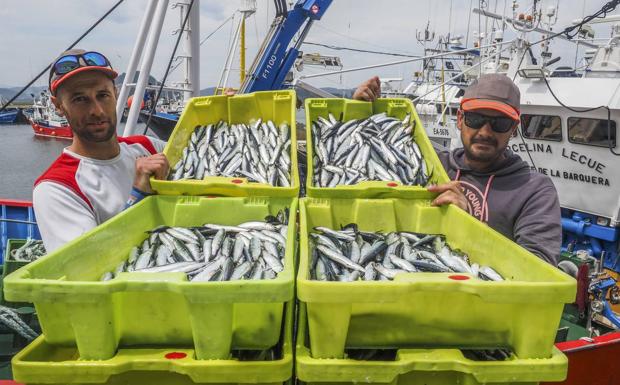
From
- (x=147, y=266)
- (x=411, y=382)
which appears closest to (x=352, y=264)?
(x=411, y=382)

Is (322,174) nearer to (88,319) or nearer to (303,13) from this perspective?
(88,319)

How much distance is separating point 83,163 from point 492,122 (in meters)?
2.81

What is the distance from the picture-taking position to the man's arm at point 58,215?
2.50 meters

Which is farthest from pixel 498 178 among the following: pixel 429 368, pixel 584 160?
pixel 584 160

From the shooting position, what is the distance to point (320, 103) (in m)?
4.86

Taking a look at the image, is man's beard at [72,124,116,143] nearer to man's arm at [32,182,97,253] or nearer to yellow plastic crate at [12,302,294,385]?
man's arm at [32,182,97,253]

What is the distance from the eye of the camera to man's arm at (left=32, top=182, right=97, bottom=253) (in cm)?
250

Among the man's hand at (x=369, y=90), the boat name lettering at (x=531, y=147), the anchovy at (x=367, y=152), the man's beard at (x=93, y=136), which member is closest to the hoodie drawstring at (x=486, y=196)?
the anchovy at (x=367, y=152)

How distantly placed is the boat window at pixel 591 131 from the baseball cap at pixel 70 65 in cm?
896

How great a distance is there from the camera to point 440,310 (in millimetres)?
1846

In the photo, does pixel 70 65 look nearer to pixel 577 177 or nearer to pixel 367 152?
pixel 367 152

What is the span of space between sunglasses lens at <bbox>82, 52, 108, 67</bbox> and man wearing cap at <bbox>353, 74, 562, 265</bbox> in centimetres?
243

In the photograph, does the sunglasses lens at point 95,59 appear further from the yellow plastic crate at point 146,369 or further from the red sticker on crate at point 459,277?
the red sticker on crate at point 459,277

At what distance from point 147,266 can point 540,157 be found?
9596mm
